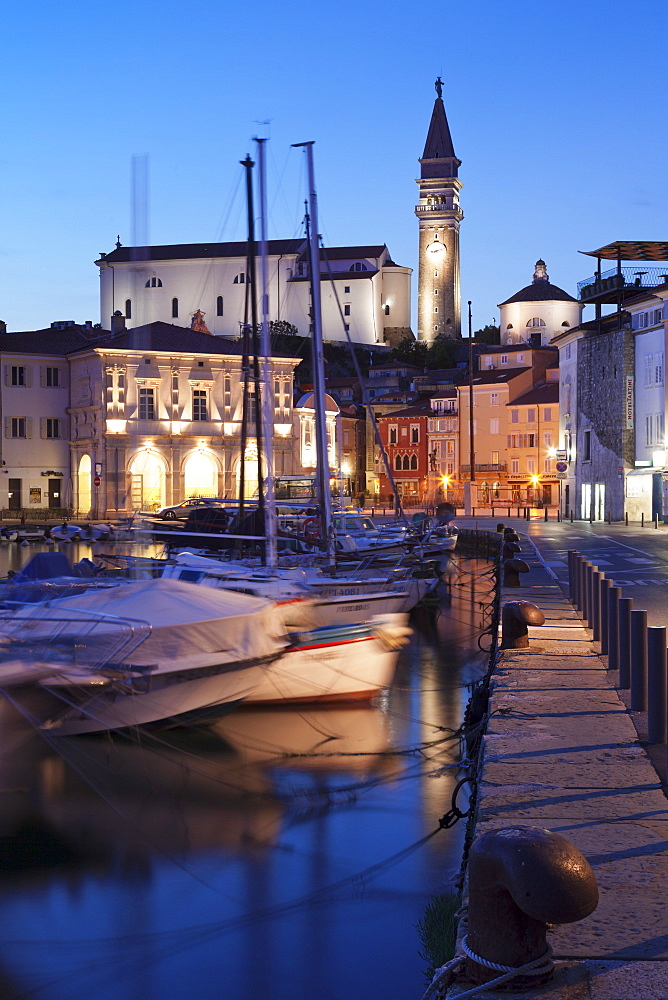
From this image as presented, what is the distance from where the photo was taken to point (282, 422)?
249 ft

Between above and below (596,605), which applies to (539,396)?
above

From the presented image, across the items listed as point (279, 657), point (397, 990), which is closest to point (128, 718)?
point (279, 657)

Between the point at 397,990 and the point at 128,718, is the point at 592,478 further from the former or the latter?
the point at 397,990

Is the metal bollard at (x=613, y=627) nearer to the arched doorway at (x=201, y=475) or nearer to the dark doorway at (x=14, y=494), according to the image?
the arched doorway at (x=201, y=475)

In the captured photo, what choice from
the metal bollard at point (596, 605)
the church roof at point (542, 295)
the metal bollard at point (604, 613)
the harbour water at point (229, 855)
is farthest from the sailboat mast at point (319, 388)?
the church roof at point (542, 295)

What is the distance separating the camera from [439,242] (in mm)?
149250

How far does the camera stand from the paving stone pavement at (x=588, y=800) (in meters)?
5.26

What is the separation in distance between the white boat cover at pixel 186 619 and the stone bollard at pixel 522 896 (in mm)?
10138

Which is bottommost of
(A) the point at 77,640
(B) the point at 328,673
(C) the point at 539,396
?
(B) the point at 328,673

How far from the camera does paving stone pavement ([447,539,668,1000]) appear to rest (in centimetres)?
526

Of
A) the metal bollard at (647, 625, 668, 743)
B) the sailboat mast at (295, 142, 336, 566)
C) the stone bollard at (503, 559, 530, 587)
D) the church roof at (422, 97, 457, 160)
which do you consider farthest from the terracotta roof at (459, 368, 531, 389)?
the metal bollard at (647, 625, 668, 743)

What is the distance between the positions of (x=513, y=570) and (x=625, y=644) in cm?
883

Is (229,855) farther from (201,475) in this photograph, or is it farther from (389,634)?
(201,475)

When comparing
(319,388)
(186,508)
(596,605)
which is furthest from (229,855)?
(186,508)
